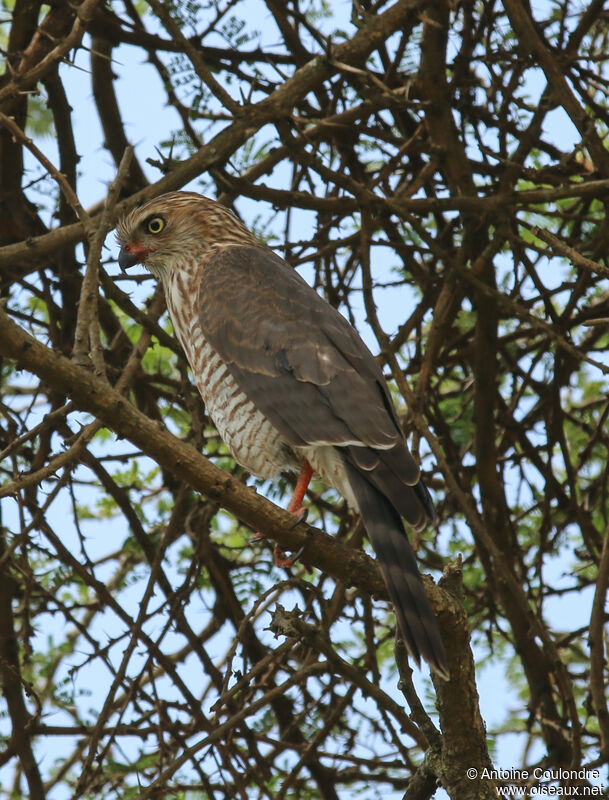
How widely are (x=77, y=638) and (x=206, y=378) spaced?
241 centimetres

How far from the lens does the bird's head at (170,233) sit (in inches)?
189

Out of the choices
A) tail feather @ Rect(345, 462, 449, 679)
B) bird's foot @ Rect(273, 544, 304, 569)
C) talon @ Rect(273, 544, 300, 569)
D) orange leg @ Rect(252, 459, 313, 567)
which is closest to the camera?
tail feather @ Rect(345, 462, 449, 679)

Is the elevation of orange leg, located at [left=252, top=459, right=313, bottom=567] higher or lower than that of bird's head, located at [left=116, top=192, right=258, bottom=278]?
lower

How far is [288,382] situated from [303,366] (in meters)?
0.09

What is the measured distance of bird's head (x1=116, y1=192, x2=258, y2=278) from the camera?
4.80 m

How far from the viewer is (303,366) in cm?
388

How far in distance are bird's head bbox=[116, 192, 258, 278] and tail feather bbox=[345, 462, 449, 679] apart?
72.0 inches

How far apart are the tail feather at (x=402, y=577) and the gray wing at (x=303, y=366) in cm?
7

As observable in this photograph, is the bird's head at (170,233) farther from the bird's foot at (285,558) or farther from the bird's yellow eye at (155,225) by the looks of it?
the bird's foot at (285,558)

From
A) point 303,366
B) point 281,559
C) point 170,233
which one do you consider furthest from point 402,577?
point 170,233

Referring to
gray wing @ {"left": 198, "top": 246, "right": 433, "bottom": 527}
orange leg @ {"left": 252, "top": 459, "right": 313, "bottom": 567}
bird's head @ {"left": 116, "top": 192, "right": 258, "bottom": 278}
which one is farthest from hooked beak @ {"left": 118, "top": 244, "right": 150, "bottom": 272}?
orange leg @ {"left": 252, "top": 459, "right": 313, "bottom": 567}

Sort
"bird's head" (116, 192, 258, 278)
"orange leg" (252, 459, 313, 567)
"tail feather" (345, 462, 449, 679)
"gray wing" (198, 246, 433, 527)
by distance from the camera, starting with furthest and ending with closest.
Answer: "bird's head" (116, 192, 258, 278) → "orange leg" (252, 459, 313, 567) → "gray wing" (198, 246, 433, 527) → "tail feather" (345, 462, 449, 679)

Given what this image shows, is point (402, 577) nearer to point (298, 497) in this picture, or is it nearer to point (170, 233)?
point (298, 497)

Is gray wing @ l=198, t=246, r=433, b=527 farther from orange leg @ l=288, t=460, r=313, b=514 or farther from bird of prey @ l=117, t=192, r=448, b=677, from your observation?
orange leg @ l=288, t=460, r=313, b=514
